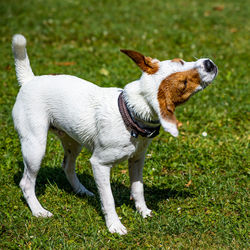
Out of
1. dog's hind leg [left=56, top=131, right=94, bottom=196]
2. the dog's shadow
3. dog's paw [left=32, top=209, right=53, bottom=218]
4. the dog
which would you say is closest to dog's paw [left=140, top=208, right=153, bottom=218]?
the dog

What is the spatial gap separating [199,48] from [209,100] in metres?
2.44

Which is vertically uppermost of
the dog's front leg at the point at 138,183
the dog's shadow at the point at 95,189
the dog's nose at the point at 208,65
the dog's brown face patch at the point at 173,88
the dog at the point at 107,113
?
the dog's nose at the point at 208,65

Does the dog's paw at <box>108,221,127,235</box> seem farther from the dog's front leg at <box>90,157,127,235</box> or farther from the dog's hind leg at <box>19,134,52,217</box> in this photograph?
the dog's hind leg at <box>19,134,52,217</box>

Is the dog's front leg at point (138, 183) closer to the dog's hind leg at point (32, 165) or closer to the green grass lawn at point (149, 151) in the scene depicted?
the green grass lawn at point (149, 151)

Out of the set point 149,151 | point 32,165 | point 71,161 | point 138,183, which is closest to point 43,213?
point 32,165

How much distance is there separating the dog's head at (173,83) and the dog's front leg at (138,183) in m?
0.74

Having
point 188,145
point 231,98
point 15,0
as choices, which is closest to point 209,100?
point 231,98

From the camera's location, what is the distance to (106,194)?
338cm

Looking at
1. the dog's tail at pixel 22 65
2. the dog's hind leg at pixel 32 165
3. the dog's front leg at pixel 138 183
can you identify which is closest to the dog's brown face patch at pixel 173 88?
the dog's front leg at pixel 138 183

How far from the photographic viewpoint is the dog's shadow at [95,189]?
4.07m

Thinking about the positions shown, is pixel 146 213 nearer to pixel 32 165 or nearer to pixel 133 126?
pixel 133 126

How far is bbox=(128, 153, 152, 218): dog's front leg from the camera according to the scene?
11.9ft

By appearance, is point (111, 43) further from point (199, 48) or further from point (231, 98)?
point (231, 98)

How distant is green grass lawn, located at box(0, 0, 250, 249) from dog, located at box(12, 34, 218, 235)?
0.27m
